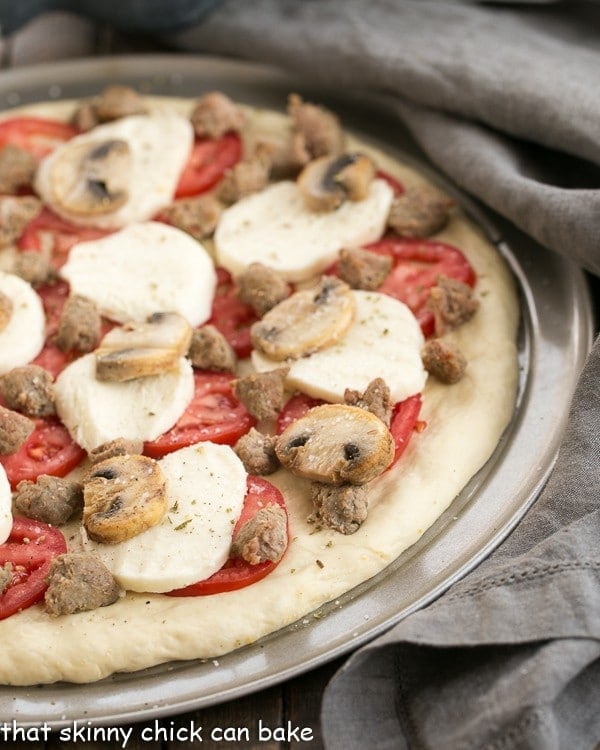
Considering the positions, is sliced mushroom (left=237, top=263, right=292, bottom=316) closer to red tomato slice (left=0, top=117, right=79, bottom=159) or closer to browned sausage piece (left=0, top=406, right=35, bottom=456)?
browned sausage piece (left=0, top=406, right=35, bottom=456)

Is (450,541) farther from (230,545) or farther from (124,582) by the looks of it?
(124,582)

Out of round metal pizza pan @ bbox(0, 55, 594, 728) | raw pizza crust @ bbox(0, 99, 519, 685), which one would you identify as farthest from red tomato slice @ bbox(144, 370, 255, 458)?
round metal pizza pan @ bbox(0, 55, 594, 728)

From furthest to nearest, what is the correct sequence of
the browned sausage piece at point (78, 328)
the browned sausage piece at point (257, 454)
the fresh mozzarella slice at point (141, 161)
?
the fresh mozzarella slice at point (141, 161)
the browned sausage piece at point (78, 328)
the browned sausage piece at point (257, 454)

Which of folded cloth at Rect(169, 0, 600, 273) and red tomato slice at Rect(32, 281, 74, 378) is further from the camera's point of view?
folded cloth at Rect(169, 0, 600, 273)

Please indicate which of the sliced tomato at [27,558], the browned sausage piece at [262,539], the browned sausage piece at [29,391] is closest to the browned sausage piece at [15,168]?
the browned sausage piece at [29,391]

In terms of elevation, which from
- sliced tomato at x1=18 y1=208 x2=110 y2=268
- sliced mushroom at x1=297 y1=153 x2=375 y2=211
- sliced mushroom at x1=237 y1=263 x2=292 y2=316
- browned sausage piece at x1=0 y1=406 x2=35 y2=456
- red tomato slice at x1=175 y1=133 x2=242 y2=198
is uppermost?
sliced mushroom at x1=297 y1=153 x2=375 y2=211

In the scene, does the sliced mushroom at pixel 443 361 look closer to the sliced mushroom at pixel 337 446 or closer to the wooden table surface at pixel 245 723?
the sliced mushroom at pixel 337 446

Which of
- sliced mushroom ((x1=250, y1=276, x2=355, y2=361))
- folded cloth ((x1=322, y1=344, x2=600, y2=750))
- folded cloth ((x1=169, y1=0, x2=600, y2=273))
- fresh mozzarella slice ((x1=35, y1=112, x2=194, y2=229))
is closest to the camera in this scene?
folded cloth ((x1=322, y1=344, x2=600, y2=750))
